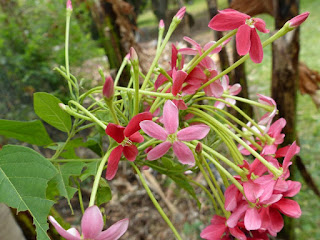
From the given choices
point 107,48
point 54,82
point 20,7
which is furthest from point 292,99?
point 20,7

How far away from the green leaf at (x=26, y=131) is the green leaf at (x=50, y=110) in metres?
0.02

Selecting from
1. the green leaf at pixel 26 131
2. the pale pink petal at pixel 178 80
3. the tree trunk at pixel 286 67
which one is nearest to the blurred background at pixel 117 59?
the tree trunk at pixel 286 67

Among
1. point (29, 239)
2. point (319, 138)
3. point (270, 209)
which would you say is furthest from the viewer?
point (319, 138)

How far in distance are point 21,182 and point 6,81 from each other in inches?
59.3

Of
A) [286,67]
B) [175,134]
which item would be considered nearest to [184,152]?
[175,134]

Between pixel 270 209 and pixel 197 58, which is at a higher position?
pixel 197 58

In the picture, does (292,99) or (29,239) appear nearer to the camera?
(29,239)

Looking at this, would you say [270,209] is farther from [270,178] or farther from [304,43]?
[304,43]

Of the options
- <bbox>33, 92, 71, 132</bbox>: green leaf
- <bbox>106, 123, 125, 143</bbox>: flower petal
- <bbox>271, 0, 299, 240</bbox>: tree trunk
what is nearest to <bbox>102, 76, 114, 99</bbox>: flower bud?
<bbox>106, 123, 125, 143</bbox>: flower petal

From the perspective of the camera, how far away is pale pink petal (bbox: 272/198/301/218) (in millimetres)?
337

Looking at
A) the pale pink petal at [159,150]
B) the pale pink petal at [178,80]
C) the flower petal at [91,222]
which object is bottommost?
the pale pink petal at [159,150]

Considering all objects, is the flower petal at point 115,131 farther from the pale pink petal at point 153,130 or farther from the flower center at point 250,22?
the flower center at point 250,22

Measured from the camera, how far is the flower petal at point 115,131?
0.96ft

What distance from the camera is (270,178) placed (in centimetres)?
33
